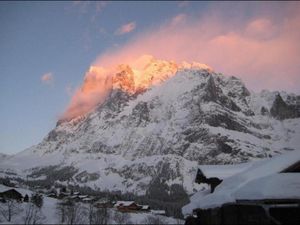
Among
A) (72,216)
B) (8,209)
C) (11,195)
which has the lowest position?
(72,216)

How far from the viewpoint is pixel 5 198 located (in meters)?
112

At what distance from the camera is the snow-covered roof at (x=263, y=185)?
23850mm

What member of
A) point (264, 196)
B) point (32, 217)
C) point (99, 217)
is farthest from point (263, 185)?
point (32, 217)

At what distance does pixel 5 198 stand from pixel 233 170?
89.9 meters

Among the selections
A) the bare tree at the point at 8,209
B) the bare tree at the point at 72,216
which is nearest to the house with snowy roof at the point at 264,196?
the bare tree at the point at 72,216

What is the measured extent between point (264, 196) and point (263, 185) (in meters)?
0.90

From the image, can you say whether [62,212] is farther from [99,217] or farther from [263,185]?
[263,185]

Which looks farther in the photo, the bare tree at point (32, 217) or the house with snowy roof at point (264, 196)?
the bare tree at point (32, 217)

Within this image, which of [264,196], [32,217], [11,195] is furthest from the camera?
[11,195]

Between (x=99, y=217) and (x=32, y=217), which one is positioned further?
(x=99, y=217)

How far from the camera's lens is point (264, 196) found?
23.5 metres

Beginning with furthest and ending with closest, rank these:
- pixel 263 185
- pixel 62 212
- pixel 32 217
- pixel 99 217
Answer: pixel 99 217, pixel 62 212, pixel 32 217, pixel 263 185

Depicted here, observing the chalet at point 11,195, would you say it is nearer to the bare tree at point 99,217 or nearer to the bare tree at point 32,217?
the bare tree at point 32,217

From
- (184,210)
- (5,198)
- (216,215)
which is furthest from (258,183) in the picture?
(5,198)
